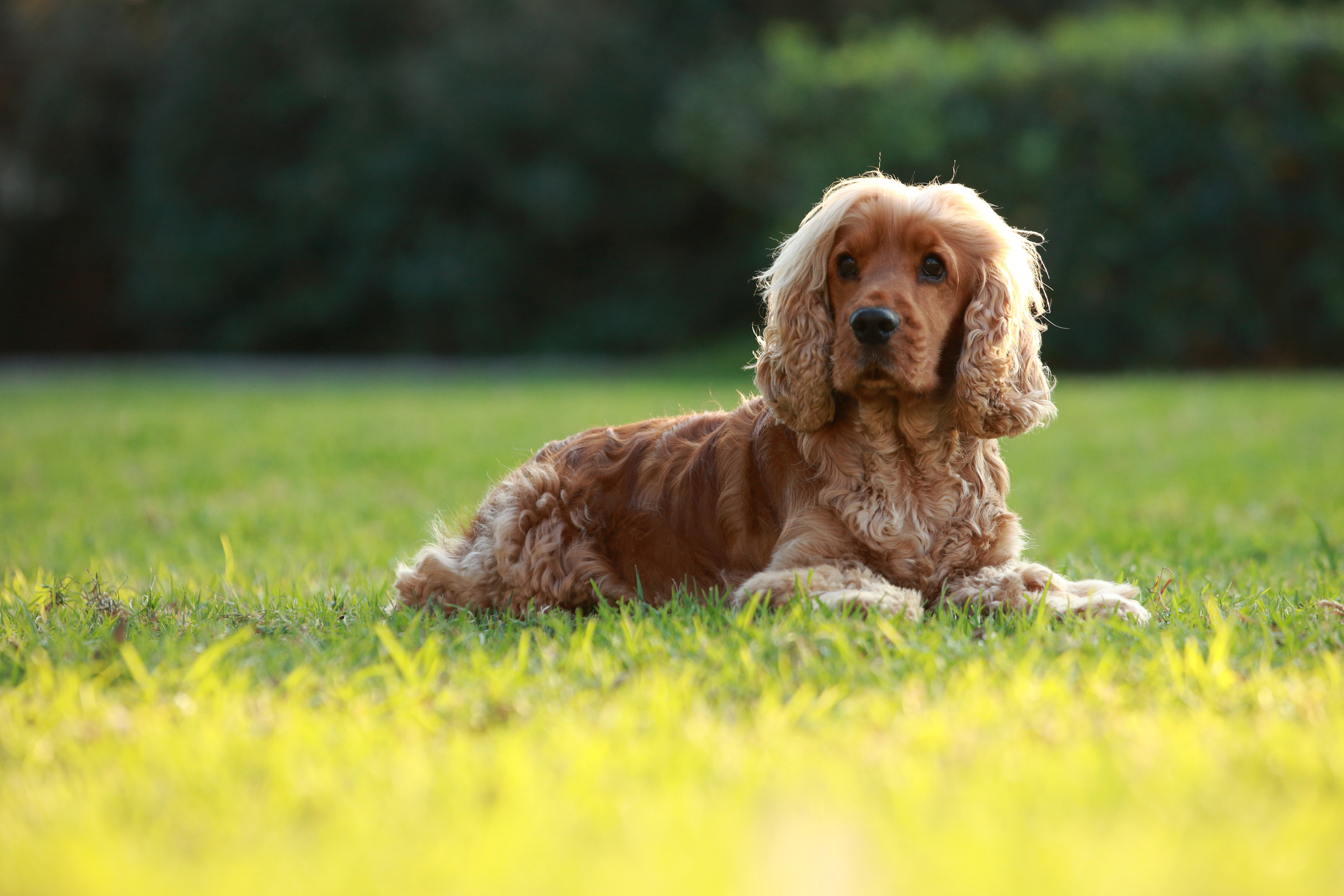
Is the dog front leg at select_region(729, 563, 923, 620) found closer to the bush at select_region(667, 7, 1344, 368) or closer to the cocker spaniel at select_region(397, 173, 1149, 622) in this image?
the cocker spaniel at select_region(397, 173, 1149, 622)

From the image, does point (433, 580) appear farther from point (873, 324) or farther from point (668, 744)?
point (668, 744)

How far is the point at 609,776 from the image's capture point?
7.25 ft

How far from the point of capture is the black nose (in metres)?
3.42

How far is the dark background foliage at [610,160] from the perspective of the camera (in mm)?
13641

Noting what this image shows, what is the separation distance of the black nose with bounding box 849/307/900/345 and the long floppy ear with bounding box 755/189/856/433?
8.5 inches

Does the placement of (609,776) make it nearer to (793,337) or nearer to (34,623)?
(793,337)

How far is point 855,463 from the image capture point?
3656 millimetres

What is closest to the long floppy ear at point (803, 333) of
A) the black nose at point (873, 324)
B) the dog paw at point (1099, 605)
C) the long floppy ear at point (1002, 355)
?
the black nose at point (873, 324)

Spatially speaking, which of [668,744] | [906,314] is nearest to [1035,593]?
[906,314]

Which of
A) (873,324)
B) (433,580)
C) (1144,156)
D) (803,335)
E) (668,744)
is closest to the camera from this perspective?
(668,744)

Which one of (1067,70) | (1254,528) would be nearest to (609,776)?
(1254,528)

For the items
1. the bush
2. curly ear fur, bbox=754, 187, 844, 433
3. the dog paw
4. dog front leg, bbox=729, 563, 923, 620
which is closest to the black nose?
curly ear fur, bbox=754, 187, 844, 433

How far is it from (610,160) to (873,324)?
20.1 metres

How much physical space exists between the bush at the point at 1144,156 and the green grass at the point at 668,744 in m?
9.77
